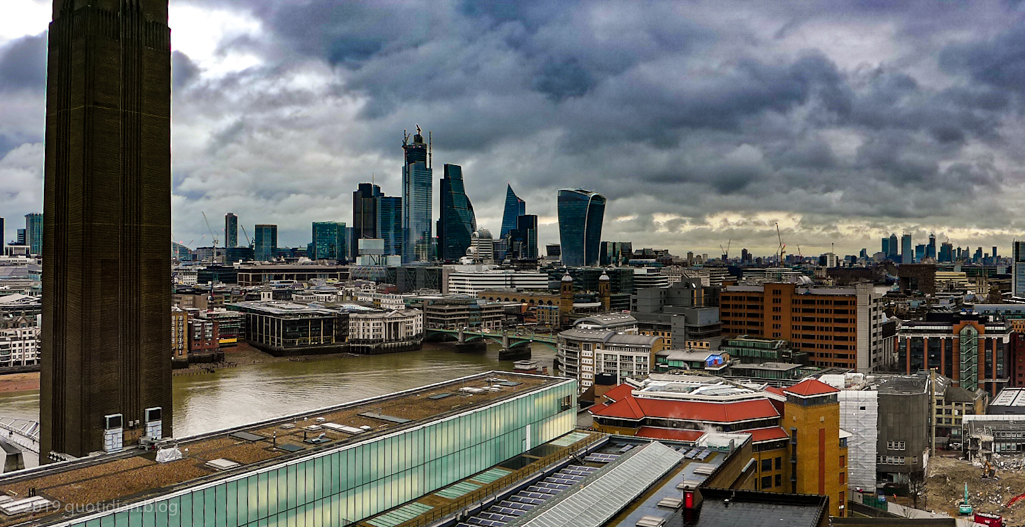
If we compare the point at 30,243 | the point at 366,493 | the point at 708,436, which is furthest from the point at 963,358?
the point at 30,243

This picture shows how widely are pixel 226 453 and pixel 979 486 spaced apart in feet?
101

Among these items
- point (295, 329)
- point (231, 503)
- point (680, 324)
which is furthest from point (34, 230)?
point (231, 503)

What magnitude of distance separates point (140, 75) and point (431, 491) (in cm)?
1477

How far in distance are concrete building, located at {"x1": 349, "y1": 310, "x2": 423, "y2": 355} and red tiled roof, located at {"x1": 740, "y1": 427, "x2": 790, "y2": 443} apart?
2168 inches

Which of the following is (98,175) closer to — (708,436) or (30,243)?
(708,436)

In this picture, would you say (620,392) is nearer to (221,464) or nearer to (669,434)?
(669,434)

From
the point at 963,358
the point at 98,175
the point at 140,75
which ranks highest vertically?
the point at 140,75

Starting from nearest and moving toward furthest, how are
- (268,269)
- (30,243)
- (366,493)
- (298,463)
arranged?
(298,463) → (366,493) → (268,269) → (30,243)

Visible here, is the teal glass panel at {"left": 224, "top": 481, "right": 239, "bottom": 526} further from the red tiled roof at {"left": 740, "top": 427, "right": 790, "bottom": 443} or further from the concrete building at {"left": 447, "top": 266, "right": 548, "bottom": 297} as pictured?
the concrete building at {"left": 447, "top": 266, "right": 548, "bottom": 297}

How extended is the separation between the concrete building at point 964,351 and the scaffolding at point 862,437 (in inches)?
995

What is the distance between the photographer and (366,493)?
15953mm

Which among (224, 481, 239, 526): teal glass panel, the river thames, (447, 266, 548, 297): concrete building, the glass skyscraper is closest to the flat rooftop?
(224, 481, 239, 526): teal glass panel

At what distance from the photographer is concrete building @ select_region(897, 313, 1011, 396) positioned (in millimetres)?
52781

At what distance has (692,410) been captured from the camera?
1054 inches
